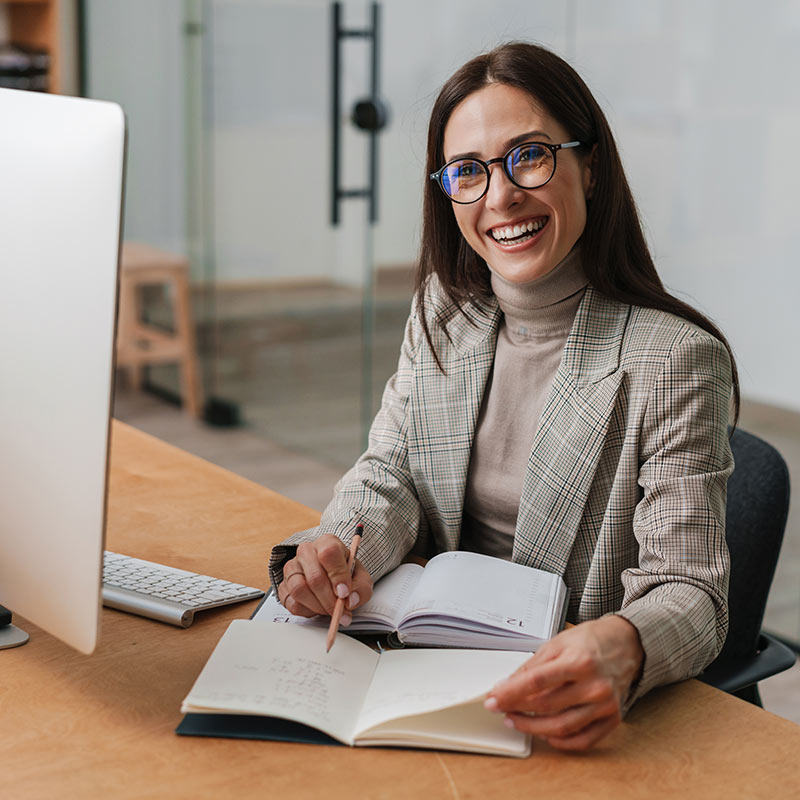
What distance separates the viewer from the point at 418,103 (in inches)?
137

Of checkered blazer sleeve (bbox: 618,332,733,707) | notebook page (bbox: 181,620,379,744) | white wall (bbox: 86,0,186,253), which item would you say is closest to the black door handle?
white wall (bbox: 86,0,186,253)

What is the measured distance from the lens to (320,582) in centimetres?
119

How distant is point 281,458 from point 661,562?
3.15 m

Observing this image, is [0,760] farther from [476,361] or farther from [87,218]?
[476,361]

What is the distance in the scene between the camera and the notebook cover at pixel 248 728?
989 mm

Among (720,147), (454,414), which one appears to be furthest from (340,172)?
(454,414)

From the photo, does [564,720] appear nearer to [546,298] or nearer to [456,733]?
[456,733]

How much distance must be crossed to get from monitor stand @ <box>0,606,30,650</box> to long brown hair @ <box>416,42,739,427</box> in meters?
0.76

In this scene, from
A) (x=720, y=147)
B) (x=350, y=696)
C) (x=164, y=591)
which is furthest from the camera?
(x=720, y=147)

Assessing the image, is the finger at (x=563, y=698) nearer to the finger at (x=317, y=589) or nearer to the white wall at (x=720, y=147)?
the finger at (x=317, y=589)

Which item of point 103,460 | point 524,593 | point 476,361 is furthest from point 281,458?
point 103,460

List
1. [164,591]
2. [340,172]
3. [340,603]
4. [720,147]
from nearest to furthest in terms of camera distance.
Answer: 1. [340,603]
2. [164,591]
3. [720,147]
4. [340,172]

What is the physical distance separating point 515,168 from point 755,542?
580 mm

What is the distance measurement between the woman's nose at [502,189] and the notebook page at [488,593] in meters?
0.43
